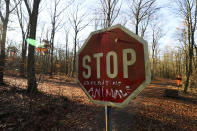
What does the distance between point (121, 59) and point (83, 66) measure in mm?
476

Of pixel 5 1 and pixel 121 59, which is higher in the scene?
pixel 5 1

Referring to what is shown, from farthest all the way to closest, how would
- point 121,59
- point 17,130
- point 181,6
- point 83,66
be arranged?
point 181,6, point 17,130, point 83,66, point 121,59

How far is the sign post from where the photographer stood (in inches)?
33.5

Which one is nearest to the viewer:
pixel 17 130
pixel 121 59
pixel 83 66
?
pixel 121 59

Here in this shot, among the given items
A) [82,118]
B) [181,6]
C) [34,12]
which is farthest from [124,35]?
[181,6]

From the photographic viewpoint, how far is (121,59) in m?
0.94

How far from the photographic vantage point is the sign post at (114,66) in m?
0.85

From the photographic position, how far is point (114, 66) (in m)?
0.98

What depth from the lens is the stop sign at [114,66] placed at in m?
0.85

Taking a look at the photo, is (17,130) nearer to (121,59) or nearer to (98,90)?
(98,90)

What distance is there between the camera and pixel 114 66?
98 cm

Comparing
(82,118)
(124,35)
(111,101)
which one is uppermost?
(124,35)

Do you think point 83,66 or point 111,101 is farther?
point 83,66

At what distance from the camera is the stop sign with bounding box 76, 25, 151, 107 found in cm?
85
